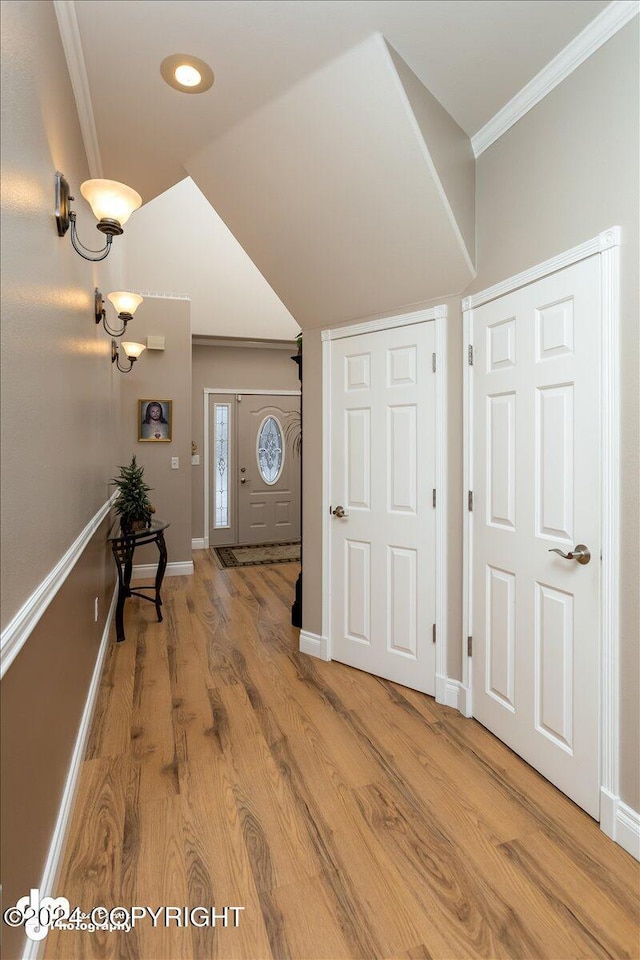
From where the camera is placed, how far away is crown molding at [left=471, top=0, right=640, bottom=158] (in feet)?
5.22

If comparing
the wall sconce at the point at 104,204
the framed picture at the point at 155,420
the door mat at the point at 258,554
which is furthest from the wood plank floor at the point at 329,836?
the door mat at the point at 258,554

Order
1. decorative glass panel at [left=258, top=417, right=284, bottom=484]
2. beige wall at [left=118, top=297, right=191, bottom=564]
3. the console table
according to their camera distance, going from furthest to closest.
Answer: decorative glass panel at [left=258, top=417, right=284, bottom=484] < beige wall at [left=118, top=297, right=191, bottom=564] < the console table

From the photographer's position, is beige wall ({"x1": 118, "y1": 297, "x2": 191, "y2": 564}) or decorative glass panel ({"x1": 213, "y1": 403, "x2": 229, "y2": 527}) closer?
beige wall ({"x1": 118, "y1": 297, "x2": 191, "y2": 564})

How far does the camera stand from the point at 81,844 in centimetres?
162

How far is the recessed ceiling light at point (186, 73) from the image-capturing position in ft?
6.10

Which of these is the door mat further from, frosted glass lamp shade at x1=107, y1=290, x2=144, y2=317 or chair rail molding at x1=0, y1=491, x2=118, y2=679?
chair rail molding at x1=0, y1=491, x2=118, y2=679

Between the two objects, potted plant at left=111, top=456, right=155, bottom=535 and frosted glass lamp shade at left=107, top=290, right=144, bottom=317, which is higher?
frosted glass lamp shade at left=107, top=290, right=144, bottom=317

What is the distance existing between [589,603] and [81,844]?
189cm

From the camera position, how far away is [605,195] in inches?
66.2

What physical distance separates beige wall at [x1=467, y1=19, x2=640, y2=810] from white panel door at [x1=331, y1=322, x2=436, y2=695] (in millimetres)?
745

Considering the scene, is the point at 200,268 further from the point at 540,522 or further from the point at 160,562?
the point at 540,522

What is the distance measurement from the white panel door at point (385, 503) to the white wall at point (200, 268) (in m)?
3.03

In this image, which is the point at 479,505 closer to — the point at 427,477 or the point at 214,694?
the point at 427,477

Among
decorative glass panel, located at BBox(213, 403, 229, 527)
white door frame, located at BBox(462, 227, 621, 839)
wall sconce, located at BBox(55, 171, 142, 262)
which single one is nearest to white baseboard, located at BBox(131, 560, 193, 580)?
decorative glass panel, located at BBox(213, 403, 229, 527)
